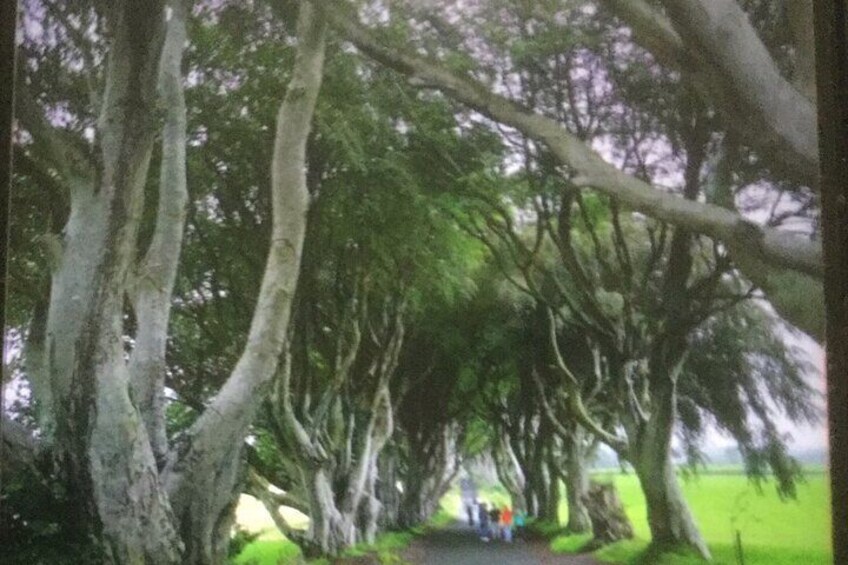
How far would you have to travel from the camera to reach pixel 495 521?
185cm

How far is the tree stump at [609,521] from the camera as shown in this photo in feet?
5.86

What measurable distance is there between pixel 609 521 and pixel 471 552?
27 cm

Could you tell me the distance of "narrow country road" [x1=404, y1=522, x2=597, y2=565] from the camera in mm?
1771

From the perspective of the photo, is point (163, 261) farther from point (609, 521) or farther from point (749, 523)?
point (749, 523)

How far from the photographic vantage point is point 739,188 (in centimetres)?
182

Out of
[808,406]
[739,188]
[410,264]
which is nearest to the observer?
[808,406]

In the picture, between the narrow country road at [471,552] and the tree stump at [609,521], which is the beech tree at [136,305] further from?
the tree stump at [609,521]

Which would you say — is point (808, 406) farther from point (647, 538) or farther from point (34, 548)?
point (34, 548)

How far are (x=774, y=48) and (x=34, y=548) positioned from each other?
1.67m

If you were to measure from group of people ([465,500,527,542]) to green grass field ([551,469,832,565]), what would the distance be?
100mm

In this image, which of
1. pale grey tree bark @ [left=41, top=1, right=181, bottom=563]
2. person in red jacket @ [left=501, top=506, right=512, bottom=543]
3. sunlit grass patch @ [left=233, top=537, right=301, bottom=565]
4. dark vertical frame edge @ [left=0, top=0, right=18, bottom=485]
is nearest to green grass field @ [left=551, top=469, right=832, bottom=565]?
person in red jacket @ [left=501, top=506, right=512, bottom=543]

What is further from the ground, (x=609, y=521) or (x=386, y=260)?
(x=386, y=260)

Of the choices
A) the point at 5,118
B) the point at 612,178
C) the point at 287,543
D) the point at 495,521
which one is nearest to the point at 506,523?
the point at 495,521

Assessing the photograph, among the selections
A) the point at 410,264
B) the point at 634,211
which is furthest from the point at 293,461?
the point at 634,211
